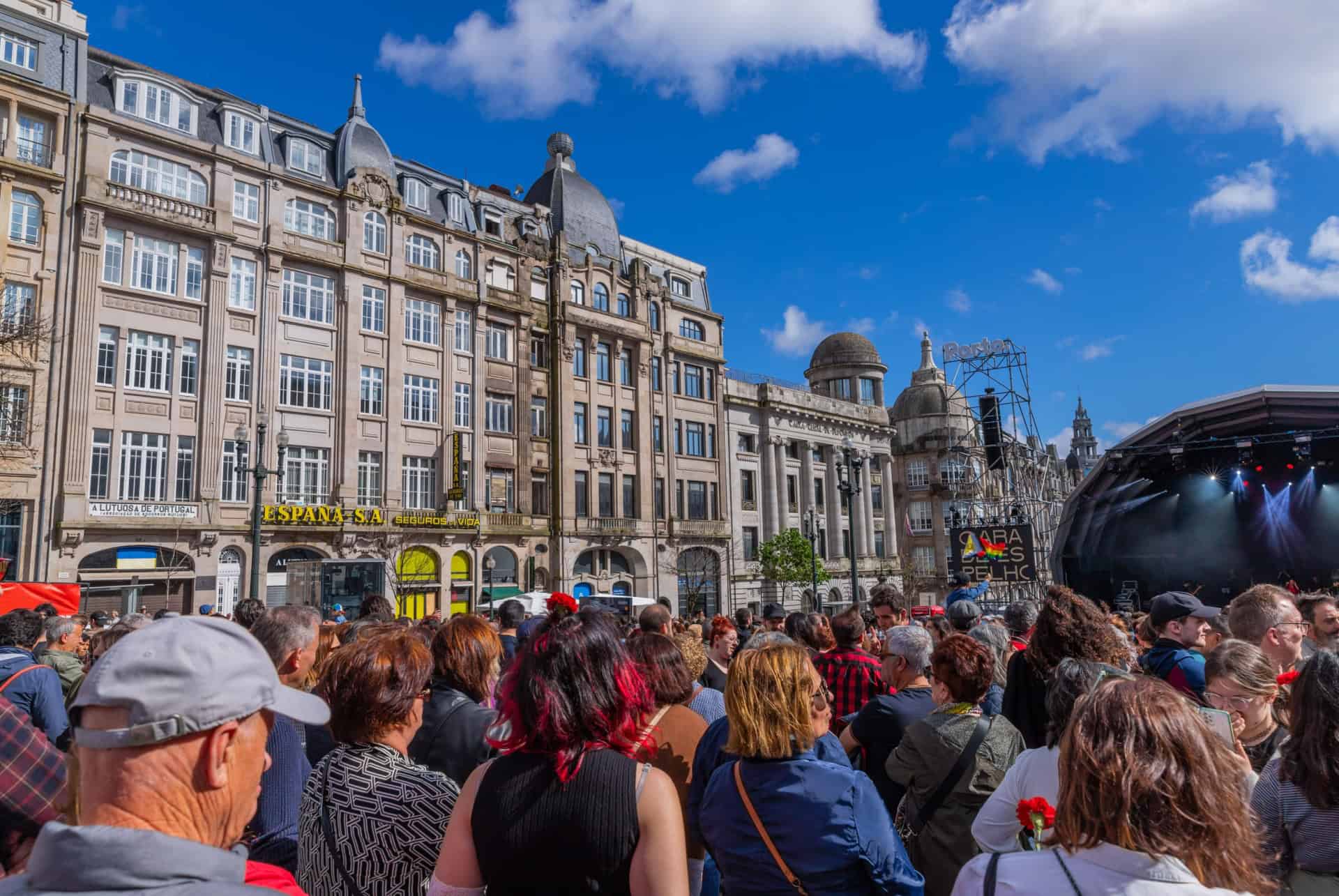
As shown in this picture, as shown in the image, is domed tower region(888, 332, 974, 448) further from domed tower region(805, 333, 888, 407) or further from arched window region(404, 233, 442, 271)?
arched window region(404, 233, 442, 271)

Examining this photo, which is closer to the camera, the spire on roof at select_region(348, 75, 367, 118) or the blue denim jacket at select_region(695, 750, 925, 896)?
the blue denim jacket at select_region(695, 750, 925, 896)

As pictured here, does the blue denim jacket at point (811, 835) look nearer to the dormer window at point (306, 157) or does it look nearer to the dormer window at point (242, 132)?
the dormer window at point (242, 132)

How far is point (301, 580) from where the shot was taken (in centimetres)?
2705

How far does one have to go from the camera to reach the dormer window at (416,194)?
34.6 meters

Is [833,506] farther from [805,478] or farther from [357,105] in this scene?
[357,105]

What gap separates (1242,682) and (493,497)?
3258 centimetres

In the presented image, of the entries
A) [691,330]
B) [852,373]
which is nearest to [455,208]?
[691,330]

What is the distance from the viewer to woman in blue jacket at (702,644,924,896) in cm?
291

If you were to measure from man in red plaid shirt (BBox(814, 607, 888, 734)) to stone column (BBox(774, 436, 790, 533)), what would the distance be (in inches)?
1570

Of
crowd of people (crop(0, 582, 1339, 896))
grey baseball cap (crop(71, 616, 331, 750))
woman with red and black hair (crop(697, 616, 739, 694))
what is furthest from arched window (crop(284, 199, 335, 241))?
grey baseball cap (crop(71, 616, 331, 750))

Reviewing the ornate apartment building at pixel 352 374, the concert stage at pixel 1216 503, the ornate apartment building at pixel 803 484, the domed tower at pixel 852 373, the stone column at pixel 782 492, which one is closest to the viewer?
the concert stage at pixel 1216 503

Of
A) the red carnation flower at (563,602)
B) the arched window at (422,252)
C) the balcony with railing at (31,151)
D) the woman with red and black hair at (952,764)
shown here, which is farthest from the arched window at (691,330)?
the woman with red and black hair at (952,764)

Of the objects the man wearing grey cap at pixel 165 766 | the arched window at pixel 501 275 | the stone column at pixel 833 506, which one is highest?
the arched window at pixel 501 275

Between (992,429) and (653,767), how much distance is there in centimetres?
3536
